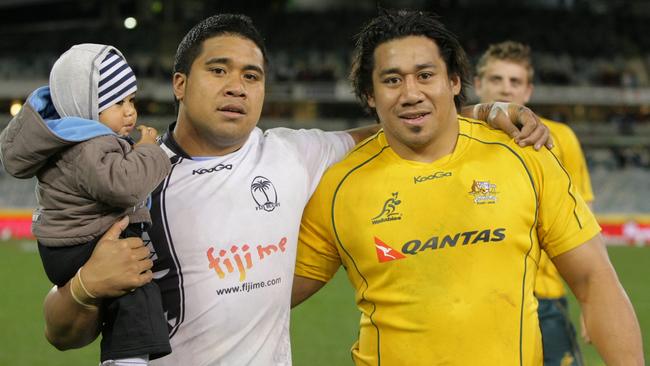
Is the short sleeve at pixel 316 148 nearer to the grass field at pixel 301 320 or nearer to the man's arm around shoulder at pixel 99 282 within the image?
the man's arm around shoulder at pixel 99 282

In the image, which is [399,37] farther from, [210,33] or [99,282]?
[99,282]

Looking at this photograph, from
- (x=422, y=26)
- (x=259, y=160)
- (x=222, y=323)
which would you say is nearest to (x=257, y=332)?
(x=222, y=323)

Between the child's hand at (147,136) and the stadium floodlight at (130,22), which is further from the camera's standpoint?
the stadium floodlight at (130,22)

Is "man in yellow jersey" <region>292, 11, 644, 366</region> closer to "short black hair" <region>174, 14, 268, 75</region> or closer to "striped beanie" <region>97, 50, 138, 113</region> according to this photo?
"short black hair" <region>174, 14, 268, 75</region>

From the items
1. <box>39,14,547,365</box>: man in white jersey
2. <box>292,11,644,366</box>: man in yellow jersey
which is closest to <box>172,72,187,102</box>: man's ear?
<box>39,14,547,365</box>: man in white jersey

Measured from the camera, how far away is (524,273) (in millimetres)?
3139

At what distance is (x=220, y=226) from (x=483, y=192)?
3.28 feet

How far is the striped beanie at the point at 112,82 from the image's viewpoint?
3.06 m

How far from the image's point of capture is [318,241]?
347cm

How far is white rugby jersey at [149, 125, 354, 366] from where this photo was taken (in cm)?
317

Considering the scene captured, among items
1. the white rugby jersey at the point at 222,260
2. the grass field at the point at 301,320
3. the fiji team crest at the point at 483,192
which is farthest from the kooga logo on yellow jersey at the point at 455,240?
the grass field at the point at 301,320

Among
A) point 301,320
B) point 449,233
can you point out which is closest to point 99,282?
point 449,233

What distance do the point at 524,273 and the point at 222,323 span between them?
1145 mm

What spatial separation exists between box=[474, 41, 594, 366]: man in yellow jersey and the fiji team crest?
202cm
